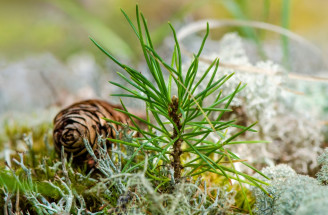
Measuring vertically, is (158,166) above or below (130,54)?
below

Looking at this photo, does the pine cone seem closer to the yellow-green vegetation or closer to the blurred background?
the yellow-green vegetation

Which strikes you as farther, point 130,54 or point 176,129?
point 130,54

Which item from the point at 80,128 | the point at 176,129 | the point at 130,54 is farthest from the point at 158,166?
the point at 130,54

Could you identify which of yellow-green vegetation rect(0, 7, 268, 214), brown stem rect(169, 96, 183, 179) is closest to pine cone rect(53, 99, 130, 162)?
yellow-green vegetation rect(0, 7, 268, 214)

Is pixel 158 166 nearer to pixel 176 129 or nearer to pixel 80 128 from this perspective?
pixel 176 129

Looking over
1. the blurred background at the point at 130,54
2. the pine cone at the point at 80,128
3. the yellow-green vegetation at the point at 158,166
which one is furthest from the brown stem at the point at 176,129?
the blurred background at the point at 130,54

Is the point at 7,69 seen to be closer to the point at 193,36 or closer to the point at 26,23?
the point at 193,36

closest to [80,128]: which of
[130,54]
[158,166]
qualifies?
[158,166]

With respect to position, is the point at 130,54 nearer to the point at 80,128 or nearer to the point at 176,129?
the point at 80,128
